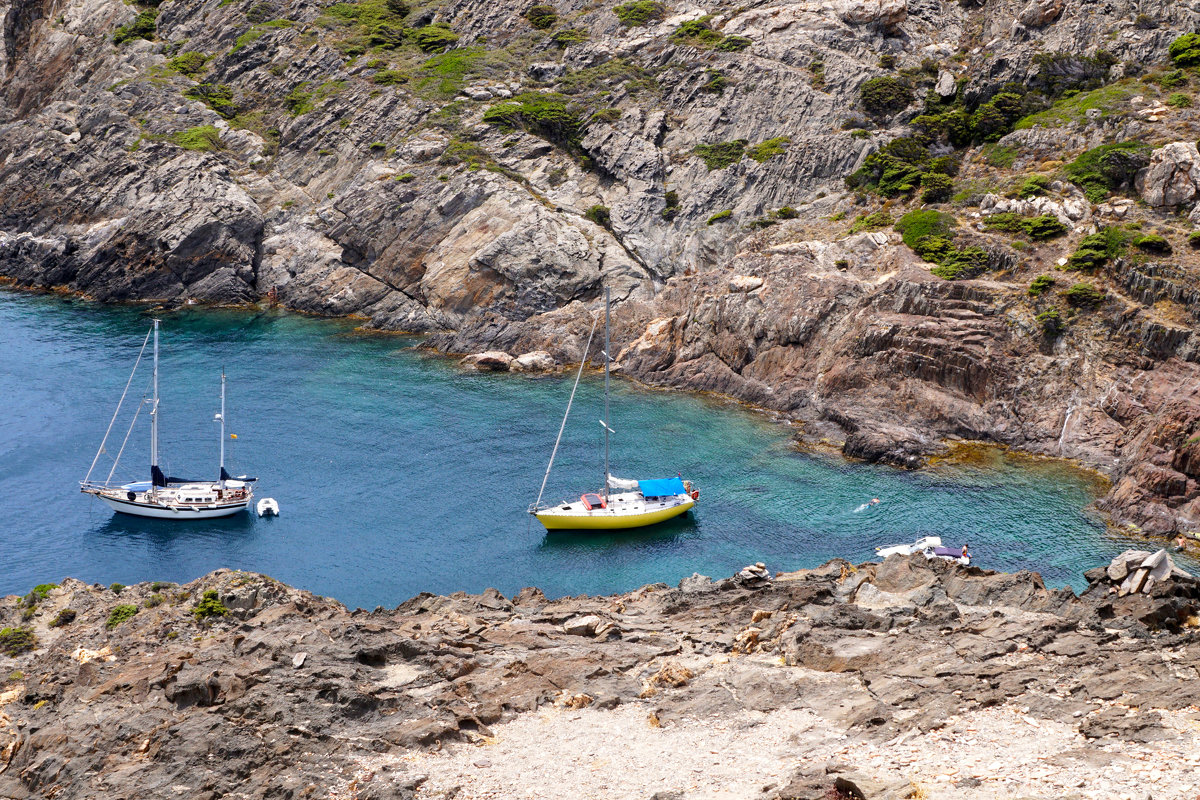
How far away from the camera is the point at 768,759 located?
25.9 metres

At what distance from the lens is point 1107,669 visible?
2770cm

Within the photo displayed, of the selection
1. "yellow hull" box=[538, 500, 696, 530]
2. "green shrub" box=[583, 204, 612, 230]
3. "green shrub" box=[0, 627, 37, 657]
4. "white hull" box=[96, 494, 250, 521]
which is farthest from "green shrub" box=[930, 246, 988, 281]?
"green shrub" box=[0, 627, 37, 657]

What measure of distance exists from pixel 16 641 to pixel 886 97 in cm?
8894

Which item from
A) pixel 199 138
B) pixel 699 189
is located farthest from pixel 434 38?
pixel 699 189

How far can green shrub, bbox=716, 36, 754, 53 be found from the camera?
112125mm

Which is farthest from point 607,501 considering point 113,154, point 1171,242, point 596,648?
point 113,154

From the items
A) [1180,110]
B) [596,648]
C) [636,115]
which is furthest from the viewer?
[636,115]

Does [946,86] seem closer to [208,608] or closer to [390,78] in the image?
[390,78]

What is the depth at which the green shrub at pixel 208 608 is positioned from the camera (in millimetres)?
40219

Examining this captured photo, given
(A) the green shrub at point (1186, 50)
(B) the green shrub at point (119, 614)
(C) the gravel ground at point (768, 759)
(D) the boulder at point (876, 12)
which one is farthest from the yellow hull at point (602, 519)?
(D) the boulder at point (876, 12)

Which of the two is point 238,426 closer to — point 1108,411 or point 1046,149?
point 1108,411

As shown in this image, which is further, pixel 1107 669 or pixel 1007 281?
pixel 1007 281

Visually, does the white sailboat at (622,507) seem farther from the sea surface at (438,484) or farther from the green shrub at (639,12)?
the green shrub at (639,12)

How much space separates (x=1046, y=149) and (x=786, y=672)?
229 feet
